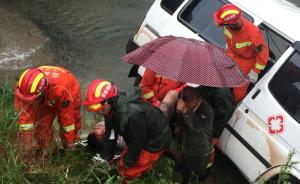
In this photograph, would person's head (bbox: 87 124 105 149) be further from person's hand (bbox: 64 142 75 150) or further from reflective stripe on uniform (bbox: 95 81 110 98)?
reflective stripe on uniform (bbox: 95 81 110 98)

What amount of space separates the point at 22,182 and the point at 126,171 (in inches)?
44.5

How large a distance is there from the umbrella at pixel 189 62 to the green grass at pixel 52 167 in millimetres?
981

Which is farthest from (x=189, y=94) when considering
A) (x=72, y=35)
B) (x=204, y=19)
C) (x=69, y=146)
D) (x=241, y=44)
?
(x=72, y=35)

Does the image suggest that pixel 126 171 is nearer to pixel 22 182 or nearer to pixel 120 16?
pixel 22 182

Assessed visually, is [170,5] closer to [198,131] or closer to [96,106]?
[198,131]

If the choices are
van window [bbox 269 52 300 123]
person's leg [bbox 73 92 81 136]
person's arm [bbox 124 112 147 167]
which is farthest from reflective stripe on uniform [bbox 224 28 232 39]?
person's leg [bbox 73 92 81 136]

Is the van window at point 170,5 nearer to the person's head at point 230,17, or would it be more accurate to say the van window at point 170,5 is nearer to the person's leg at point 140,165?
the person's head at point 230,17

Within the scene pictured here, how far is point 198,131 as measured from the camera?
4.28 metres

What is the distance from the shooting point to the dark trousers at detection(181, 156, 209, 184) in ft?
15.0

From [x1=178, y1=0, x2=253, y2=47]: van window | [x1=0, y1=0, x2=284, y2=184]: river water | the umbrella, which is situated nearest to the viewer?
the umbrella

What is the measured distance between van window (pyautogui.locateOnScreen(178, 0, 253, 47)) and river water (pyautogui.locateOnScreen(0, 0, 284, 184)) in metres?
1.51

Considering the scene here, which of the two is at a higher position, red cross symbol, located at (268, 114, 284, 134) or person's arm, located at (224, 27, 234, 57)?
person's arm, located at (224, 27, 234, 57)

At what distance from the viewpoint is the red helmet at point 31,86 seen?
387 centimetres

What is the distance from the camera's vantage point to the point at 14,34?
8.29 meters
